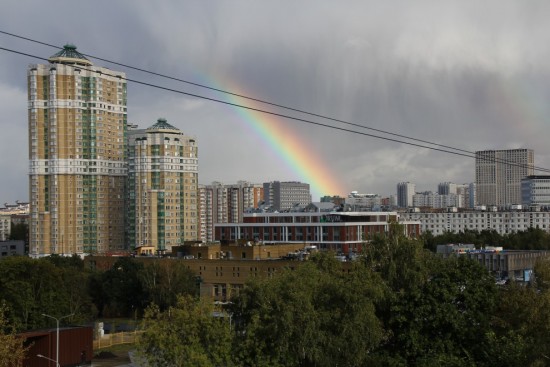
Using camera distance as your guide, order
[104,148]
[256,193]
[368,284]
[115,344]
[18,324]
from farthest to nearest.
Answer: [256,193], [104,148], [115,344], [18,324], [368,284]

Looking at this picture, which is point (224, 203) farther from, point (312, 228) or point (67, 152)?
point (312, 228)

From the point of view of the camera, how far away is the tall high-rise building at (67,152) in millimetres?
85062

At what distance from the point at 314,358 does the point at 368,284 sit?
3.33 metres

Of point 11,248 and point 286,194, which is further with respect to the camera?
point 286,194

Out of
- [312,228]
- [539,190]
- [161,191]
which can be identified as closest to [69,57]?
[161,191]

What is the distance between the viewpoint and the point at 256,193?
150 metres

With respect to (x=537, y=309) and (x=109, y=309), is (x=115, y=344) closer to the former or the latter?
(x=109, y=309)

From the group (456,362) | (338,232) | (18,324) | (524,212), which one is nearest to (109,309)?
(18,324)

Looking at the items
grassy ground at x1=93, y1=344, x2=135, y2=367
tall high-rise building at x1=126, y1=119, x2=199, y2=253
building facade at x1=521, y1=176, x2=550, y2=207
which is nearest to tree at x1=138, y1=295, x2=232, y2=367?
grassy ground at x1=93, y1=344, x2=135, y2=367

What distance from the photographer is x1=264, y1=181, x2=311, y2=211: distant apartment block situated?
6900 inches

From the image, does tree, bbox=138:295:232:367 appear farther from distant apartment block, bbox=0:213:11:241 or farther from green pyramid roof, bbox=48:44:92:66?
distant apartment block, bbox=0:213:11:241

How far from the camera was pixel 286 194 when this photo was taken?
179375 mm

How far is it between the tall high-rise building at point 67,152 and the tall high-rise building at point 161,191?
14.6 ft

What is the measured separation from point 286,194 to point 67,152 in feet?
321
